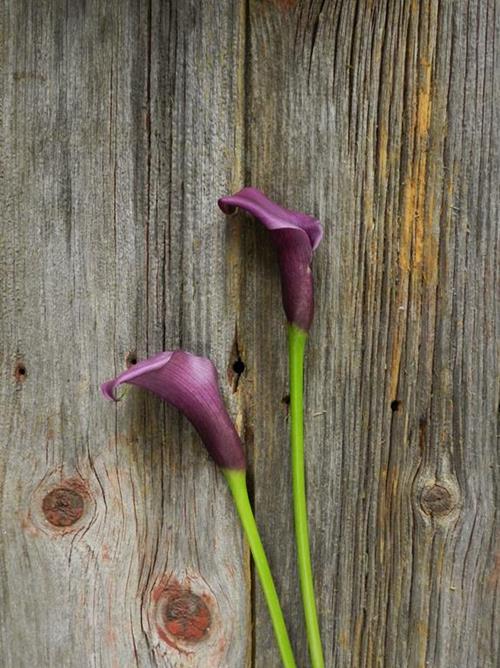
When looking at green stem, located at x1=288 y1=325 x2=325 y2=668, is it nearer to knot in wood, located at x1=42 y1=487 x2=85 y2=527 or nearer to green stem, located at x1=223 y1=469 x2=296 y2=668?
green stem, located at x1=223 y1=469 x2=296 y2=668

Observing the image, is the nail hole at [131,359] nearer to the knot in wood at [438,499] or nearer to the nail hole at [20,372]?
the nail hole at [20,372]

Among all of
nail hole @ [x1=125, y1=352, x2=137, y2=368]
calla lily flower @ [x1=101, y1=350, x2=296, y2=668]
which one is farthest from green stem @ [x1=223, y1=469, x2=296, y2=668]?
nail hole @ [x1=125, y1=352, x2=137, y2=368]

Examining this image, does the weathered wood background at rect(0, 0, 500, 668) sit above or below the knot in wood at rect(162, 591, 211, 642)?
above

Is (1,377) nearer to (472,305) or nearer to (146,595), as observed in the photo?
(146,595)

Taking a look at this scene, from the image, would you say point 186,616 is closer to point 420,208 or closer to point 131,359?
point 131,359

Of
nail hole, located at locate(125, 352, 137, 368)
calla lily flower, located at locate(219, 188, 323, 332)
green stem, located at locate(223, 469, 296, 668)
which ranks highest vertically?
calla lily flower, located at locate(219, 188, 323, 332)

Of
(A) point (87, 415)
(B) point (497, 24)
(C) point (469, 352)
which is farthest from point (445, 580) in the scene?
(B) point (497, 24)
